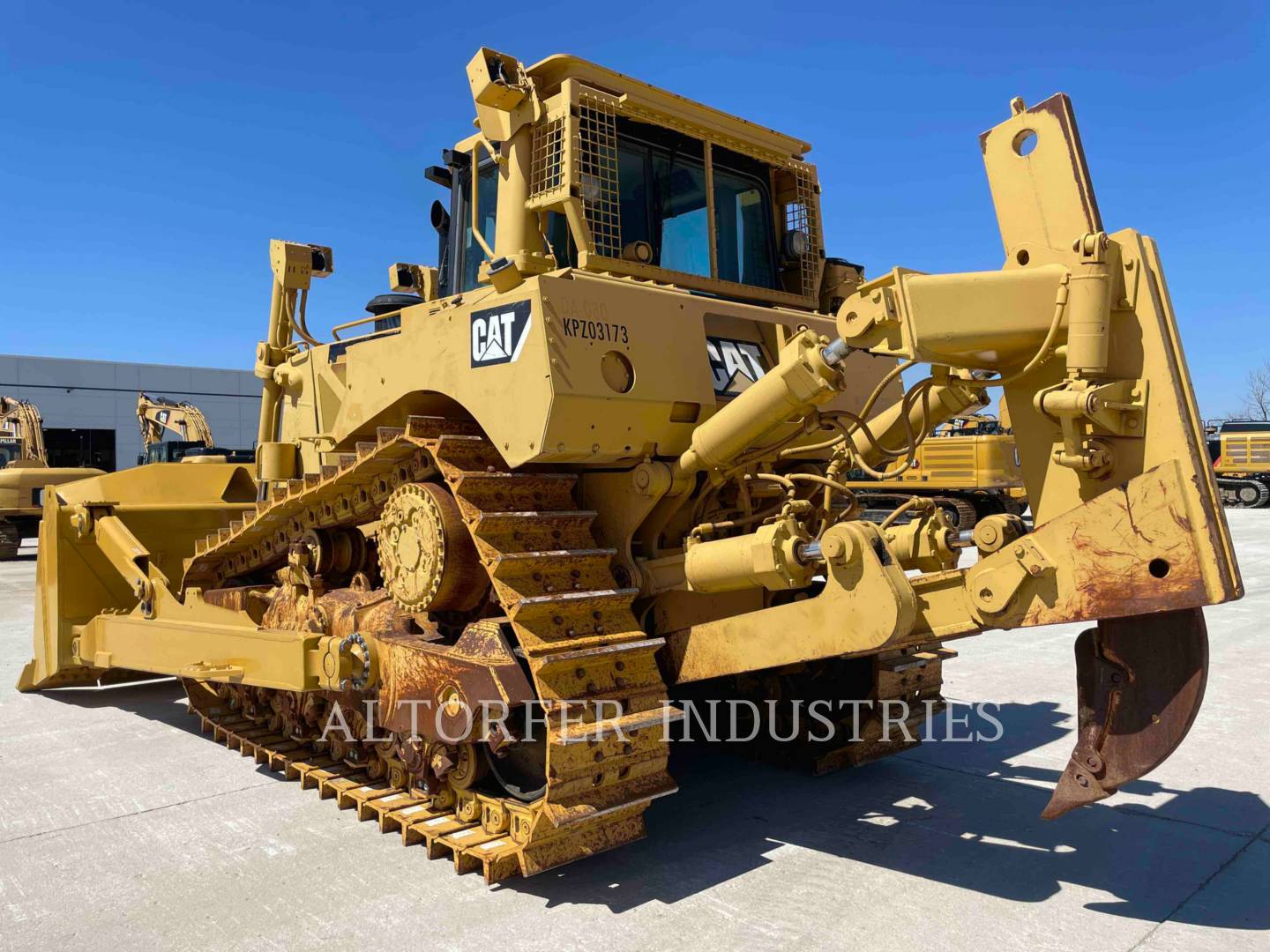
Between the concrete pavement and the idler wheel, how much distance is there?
3.66ft

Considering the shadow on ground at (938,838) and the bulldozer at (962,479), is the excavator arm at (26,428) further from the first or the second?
the shadow on ground at (938,838)

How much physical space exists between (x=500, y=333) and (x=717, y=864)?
→ 2423 millimetres

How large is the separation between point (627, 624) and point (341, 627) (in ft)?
5.54

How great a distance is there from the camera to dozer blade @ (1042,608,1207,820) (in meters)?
3.43

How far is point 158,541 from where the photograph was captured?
7.42m

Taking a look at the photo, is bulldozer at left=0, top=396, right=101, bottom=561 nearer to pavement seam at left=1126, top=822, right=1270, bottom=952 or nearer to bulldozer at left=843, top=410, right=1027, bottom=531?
bulldozer at left=843, top=410, right=1027, bottom=531

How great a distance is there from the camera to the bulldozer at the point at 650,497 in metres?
3.35

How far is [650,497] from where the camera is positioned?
4480 millimetres

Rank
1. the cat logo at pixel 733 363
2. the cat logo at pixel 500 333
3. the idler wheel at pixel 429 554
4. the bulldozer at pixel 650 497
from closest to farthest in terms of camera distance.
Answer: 1. the bulldozer at pixel 650 497
2. the cat logo at pixel 500 333
3. the idler wheel at pixel 429 554
4. the cat logo at pixel 733 363

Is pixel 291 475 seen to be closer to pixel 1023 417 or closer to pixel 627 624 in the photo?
pixel 627 624

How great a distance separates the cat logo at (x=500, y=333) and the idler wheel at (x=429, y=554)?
640 millimetres

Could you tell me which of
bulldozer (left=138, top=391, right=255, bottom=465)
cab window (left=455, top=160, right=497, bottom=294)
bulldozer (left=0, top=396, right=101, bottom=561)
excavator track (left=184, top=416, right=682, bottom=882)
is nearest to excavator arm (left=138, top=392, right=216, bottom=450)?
bulldozer (left=138, top=391, right=255, bottom=465)

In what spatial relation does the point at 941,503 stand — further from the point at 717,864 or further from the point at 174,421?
the point at 174,421

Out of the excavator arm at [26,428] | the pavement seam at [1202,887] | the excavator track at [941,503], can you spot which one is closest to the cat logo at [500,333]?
the pavement seam at [1202,887]
